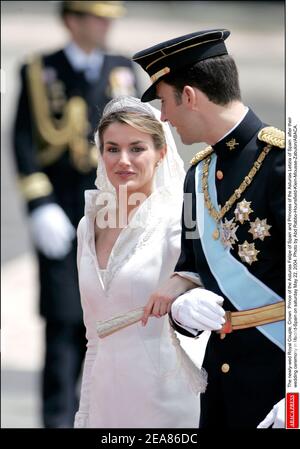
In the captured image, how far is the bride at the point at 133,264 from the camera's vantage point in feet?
13.1

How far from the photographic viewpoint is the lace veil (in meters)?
4.01

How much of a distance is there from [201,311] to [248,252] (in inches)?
7.3

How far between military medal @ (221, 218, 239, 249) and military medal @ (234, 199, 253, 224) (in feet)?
0.08

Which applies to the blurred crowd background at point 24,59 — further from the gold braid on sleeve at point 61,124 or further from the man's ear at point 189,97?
the man's ear at point 189,97

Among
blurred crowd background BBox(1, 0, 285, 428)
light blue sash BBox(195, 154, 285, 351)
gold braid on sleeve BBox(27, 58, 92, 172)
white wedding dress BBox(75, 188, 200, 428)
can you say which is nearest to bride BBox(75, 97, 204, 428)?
white wedding dress BBox(75, 188, 200, 428)

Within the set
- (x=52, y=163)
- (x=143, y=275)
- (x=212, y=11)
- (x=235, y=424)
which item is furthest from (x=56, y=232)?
(x=212, y=11)

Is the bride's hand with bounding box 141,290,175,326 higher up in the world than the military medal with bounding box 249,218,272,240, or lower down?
lower down

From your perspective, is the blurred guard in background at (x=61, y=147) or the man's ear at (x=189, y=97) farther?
the blurred guard in background at (x=61, y=147)

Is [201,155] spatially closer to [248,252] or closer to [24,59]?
[248,252]

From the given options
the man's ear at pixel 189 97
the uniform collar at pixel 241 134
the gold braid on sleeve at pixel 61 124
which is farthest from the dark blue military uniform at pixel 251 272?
the gold braid on sleeve at pixel 61 124

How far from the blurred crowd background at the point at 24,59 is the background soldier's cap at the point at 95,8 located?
20cm

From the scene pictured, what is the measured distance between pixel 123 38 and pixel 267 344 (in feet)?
14.4

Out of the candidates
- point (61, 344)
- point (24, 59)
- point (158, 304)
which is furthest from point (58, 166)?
point (158, 304)

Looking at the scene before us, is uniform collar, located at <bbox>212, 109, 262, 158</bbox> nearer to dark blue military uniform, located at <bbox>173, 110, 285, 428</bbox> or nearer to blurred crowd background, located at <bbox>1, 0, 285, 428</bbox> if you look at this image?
dark blue military uniform, located at <bbox>173, 110, 285, 428</bbox>
